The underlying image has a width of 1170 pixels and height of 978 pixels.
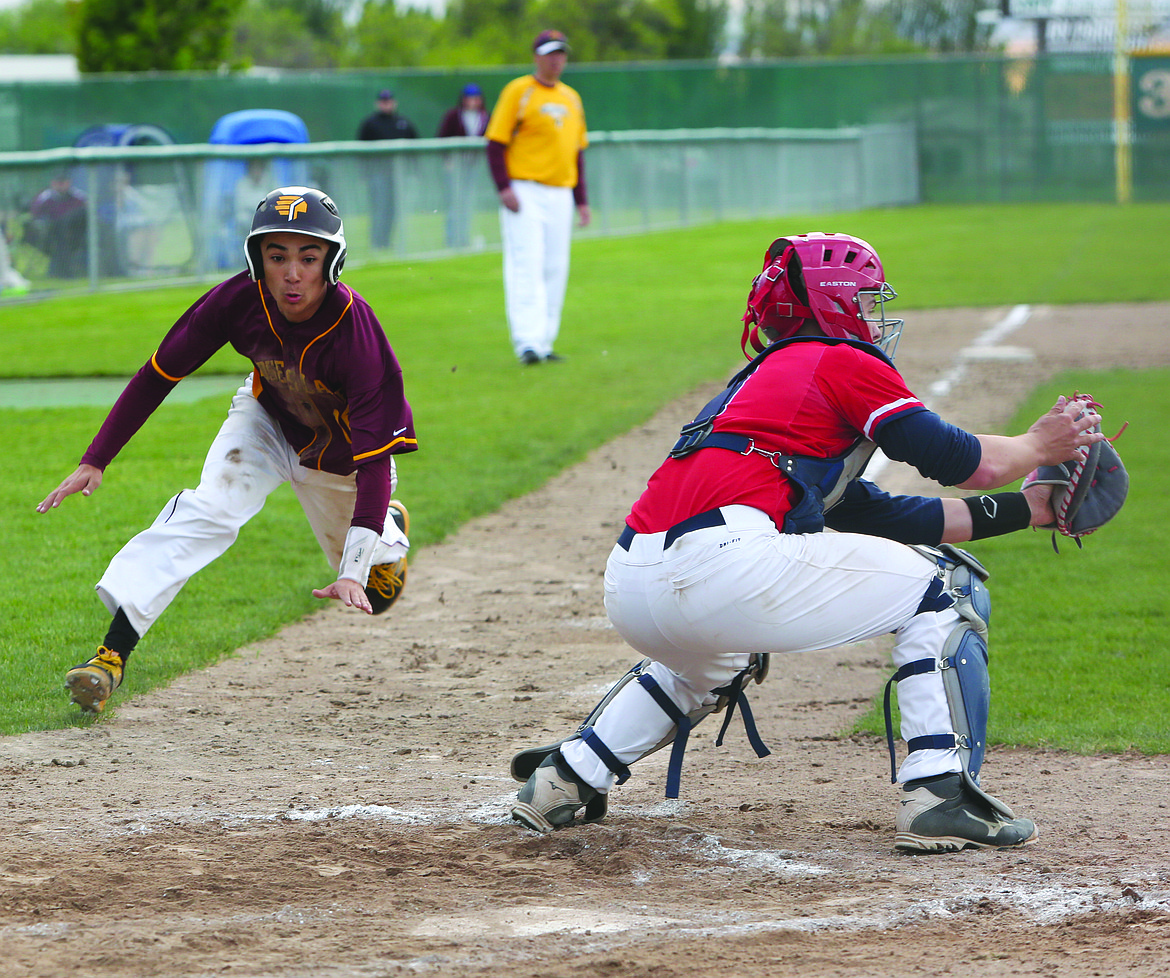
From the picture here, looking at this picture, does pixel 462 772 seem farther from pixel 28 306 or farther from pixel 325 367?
pixel 28 306

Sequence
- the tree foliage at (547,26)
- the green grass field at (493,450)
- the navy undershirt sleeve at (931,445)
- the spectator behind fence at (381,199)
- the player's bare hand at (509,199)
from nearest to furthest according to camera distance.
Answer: the navy undershirt sleeve at (931,445) < the green grass field at (493,450) < the player's bare hand at (509,199) < the spectator behind fence at (381,199) < the tree foliage at (547,26)

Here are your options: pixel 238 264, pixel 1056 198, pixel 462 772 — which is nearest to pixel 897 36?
pixel 1056 198

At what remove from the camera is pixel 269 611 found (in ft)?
18.3

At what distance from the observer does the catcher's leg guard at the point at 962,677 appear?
332 cm

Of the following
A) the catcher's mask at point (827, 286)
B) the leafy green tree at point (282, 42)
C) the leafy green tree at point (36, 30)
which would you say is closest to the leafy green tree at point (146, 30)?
the catcher's mask at point (827, 286)

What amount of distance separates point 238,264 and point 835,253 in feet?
48.7

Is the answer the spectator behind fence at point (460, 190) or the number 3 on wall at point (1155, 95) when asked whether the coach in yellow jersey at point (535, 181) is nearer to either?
the spectator behind fence at point (460, 190)

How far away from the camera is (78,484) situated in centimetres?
425

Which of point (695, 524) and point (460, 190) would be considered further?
point (460, 190)

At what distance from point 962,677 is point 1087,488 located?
2.28ft

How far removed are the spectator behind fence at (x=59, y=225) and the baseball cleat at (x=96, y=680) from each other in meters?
11.9

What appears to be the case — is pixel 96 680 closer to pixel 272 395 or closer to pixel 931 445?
pixel 272 395

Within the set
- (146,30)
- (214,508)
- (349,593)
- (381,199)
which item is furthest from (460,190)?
(349,593)

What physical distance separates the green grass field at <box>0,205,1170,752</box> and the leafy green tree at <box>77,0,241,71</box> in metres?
10.6
